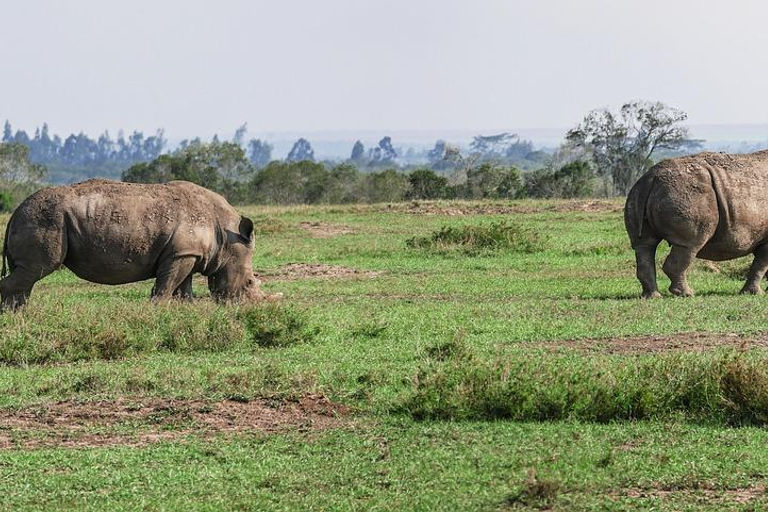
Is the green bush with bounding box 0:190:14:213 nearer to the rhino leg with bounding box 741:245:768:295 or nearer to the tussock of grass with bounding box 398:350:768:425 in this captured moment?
the rhino leg with bounding box 741:245:768:295

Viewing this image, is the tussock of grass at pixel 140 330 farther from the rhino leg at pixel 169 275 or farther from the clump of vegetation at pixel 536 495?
the clump of vegetation at pixel 536 495

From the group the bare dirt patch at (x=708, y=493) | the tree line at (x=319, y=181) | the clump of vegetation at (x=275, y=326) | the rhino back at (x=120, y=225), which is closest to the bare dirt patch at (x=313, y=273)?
the rhino back at (x=120, y=225)

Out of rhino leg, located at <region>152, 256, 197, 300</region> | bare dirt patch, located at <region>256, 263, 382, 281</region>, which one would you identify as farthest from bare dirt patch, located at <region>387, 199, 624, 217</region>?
rhino leg, located at <region>152, 256, 197, 300</region>

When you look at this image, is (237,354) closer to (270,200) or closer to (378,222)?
(378,222)

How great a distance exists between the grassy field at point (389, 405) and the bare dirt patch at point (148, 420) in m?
0.02

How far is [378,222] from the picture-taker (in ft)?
96.8

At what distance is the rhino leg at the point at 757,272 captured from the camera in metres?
16.1

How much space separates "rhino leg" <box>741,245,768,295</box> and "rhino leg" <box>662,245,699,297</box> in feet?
2.50

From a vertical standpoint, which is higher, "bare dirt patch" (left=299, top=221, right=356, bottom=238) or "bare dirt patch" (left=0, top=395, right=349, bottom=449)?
"bare dirt patch" (left=0, top=395, right=349, bottom=449)

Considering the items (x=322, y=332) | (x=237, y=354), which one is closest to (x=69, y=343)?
(x=237, y=354)

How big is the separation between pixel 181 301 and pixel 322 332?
171 centimetres

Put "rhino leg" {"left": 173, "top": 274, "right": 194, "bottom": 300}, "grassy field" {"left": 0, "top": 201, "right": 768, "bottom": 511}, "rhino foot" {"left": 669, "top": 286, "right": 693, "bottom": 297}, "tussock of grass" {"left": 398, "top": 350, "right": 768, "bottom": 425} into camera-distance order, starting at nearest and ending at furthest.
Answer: "grassy field" {"left": 0, "top": 201, "right": 768, "bottom": 511}
"tussock of grass" {"left": 398, "top": 350, "right": 768, "bottom": 425}
"rhino leg" {"left": 173, "top": 274, "right": 194, "bottom": 300}
"rhino foot" {"left": 669, "top": 286, "right": 693, "bottom": 297}

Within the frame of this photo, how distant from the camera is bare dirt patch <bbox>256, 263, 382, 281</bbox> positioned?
19.2m

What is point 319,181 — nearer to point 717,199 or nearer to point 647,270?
point 647,270
